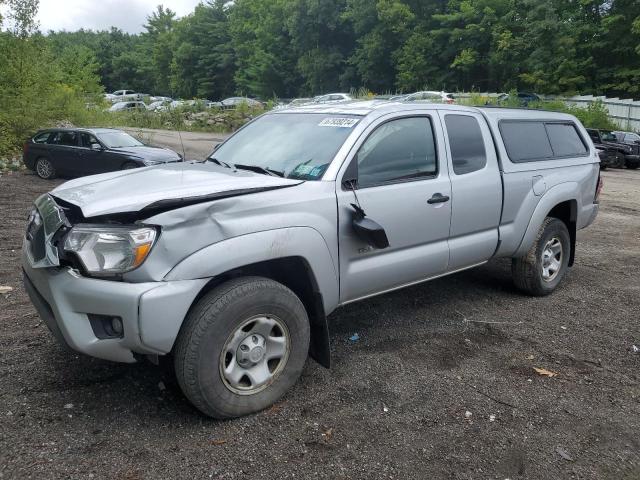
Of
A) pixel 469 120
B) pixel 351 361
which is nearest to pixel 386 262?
pixel 351 361

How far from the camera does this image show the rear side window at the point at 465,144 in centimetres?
447

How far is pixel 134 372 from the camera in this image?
3.72 m

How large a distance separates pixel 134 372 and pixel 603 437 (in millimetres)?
2909

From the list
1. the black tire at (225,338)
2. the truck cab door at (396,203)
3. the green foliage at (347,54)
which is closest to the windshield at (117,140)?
the green foliage at (347,54)

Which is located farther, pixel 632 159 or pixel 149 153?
pixel 632 159

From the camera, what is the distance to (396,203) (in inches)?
154

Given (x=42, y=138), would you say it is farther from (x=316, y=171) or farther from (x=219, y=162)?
(x=316, y=171)

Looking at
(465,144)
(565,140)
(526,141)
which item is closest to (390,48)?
(565,140)

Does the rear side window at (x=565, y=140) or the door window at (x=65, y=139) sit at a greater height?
the rear side window at (x=565, y=140)

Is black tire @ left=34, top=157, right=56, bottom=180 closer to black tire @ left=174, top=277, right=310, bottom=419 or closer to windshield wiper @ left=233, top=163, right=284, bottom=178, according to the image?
windshield wiper @ left=233, top=163, right=284, bottom=178

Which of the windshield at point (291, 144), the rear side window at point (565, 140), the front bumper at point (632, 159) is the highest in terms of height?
the windshield at point (291, 144)

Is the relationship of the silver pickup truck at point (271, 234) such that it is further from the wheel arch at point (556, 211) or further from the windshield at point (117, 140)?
the windshield at point (117, 140)

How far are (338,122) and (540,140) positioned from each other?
2.45 m

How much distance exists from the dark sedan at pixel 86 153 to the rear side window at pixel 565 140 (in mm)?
9304
